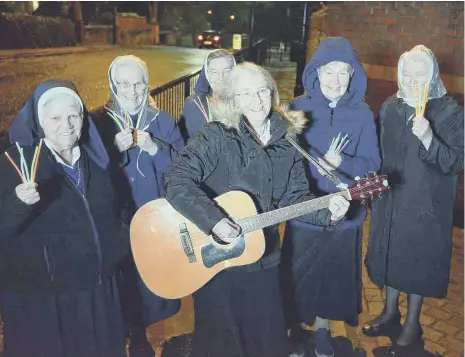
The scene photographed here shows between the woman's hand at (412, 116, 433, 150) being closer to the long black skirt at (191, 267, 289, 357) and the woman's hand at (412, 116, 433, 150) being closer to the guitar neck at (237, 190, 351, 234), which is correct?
the guitar neck at (237, 190, 351, 234)

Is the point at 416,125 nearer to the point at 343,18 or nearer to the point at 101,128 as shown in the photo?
the point at 101,128

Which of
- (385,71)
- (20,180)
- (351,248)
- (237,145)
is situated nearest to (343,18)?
(385,71)

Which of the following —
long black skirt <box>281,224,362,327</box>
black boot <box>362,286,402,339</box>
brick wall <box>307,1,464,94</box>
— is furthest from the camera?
brick wall <box>307,1,464,94</box>

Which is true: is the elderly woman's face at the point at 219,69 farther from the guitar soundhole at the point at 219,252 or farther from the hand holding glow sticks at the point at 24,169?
the hand holding glow sticks at the point at 24,169

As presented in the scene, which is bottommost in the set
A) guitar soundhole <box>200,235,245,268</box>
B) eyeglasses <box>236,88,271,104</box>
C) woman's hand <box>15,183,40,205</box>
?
guitar soundhole <box>200,235,245,268</box>

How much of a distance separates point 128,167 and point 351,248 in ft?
5.40

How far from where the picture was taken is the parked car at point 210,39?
3070cm

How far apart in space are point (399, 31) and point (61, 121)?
4640 millimetres

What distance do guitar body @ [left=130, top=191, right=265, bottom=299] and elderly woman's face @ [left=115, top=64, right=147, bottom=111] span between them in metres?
0.78

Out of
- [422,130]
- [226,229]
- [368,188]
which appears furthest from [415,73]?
[226,229]

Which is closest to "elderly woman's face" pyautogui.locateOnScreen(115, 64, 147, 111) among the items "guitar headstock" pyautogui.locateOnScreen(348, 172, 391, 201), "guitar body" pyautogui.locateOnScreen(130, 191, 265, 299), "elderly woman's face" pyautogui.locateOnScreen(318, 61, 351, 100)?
"guitar body" pyautogui.locateOnScreen(130, 191, 265, 299)

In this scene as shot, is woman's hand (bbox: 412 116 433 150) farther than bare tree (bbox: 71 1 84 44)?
No

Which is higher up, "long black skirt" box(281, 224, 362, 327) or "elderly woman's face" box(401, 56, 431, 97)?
"elderly woman's face" box(401, 56, 431, 97)

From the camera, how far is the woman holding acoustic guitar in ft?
8.07
